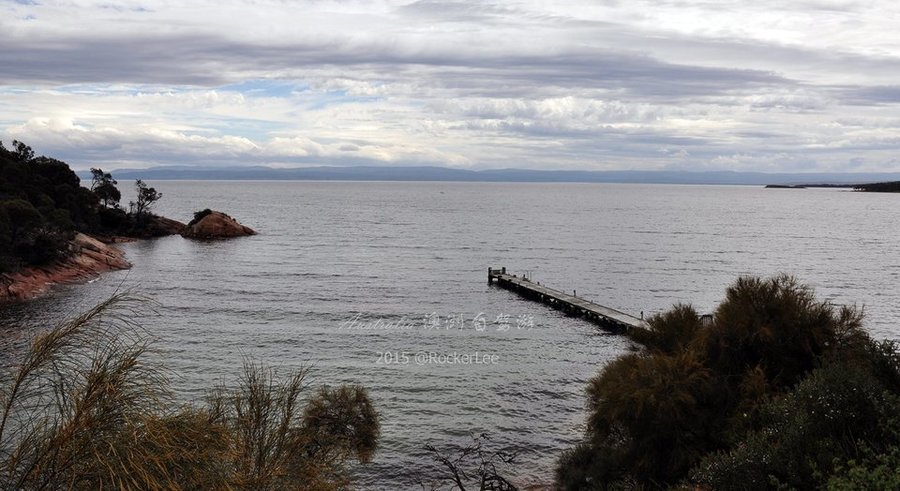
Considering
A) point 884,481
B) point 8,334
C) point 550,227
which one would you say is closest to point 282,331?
point 8,334

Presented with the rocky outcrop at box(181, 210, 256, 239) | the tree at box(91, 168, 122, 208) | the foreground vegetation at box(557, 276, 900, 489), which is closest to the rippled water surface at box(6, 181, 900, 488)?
the rocky outcrop at box(181, 210, 256, 239)

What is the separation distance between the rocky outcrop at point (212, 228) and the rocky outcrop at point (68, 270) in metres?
23.3

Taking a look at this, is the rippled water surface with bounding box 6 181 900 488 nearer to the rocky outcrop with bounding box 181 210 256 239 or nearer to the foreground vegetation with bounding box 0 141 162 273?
the rocky outcrop with bounding box 181 210 256 239

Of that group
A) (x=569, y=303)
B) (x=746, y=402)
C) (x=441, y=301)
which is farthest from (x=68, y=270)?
(x=746, y=402)

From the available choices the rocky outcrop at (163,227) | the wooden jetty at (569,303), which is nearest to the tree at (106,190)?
the rocky outcrop at (163,227)

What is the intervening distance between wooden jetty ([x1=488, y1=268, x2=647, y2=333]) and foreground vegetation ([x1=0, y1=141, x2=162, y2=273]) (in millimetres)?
43887

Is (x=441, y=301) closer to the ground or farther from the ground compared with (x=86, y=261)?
closer to the ground

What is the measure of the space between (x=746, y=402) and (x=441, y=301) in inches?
1682

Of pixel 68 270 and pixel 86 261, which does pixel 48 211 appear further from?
pixel 68 270

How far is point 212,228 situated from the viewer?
109 m

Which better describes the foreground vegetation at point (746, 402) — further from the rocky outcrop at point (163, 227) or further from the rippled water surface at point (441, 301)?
the rocky outcrop at point (163, 227)

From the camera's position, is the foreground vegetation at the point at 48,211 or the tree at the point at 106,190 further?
the tree at the point at 106,190

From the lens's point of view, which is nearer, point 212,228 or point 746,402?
point 746,402

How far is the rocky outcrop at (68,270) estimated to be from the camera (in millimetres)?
56531
